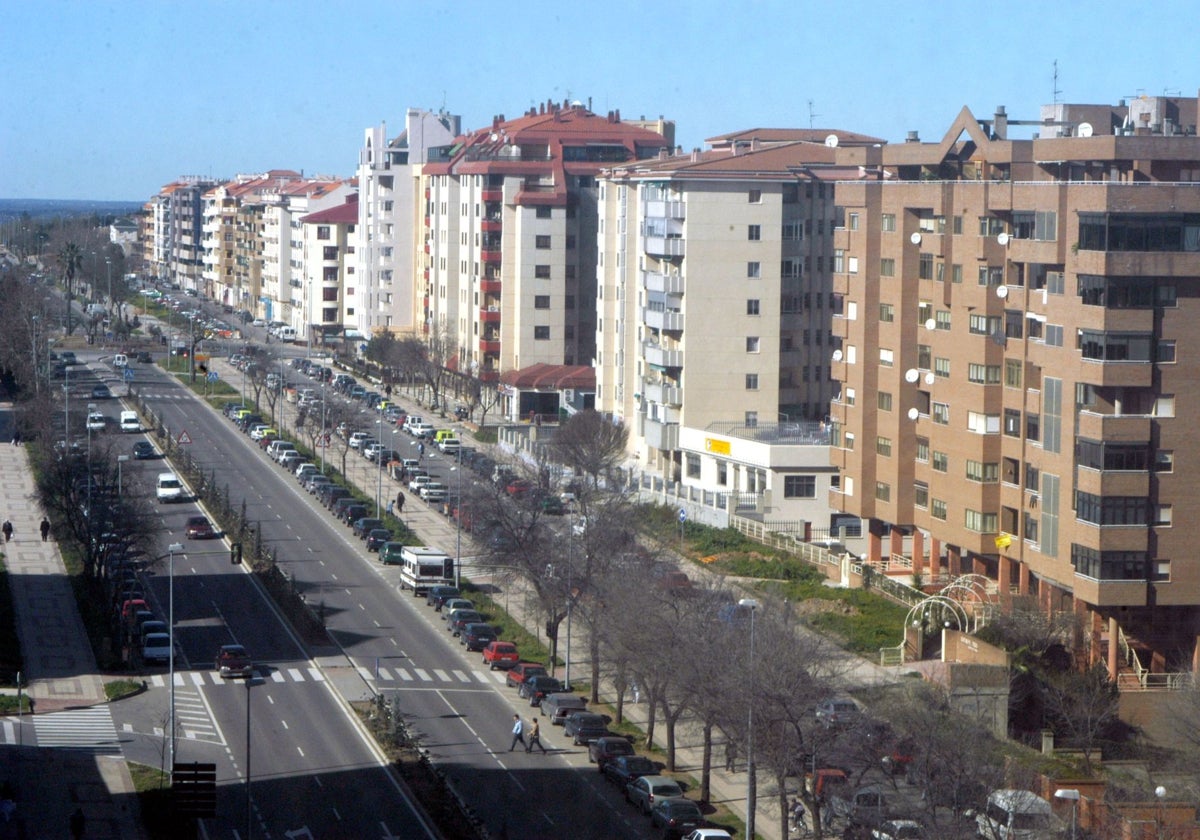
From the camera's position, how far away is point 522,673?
1614 inches

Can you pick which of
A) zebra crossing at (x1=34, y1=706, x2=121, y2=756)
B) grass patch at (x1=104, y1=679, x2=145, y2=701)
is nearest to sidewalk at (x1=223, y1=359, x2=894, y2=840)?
grass patch at (x1=104, y1=679, x2=145, y2=701)

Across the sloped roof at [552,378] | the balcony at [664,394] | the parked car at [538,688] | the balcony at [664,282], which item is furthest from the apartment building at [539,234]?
the parked car at [538,688]

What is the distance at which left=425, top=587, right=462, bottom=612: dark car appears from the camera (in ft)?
161

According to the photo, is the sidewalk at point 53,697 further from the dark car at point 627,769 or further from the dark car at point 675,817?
the dark car at point 675,817

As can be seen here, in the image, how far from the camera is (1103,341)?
131 ft

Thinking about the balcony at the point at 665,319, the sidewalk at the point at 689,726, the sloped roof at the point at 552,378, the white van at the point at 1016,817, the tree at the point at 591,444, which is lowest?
the sidewalk at the point at 689,726

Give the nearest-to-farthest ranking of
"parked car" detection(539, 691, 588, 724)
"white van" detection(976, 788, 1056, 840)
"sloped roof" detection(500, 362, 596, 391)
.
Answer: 1. "white van" detection(976, 788, 1056, 840)
2. "parked car" detection(539, 691, 588, 724)
3. "sloped roof" detection(500, 362, 596, 391)

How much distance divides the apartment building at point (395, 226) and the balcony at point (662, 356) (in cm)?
4113

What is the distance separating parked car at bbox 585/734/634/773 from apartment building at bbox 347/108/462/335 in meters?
72.3

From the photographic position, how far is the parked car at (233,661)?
4125 cm

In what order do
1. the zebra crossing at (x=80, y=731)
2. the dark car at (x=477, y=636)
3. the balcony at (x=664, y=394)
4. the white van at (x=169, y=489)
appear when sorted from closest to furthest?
A: the zebra crossing at (x=80, y=731)
the dark car at (x=477, y=636)
the white van at (x=169, y=489)
the balcony at (x=664, y=394)

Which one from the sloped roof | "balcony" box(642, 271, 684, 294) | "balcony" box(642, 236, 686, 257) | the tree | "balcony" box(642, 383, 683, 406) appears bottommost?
the tree

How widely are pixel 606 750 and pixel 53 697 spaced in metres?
12.7

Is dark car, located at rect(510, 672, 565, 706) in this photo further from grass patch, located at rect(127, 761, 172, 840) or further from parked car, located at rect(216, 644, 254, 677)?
grass patch, located at rect(127, 761, 172, 840)
